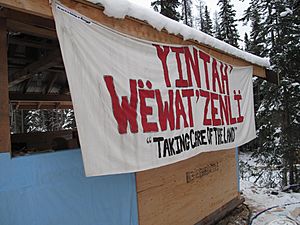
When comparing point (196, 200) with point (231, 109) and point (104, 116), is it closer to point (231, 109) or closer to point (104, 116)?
point (231, 109)

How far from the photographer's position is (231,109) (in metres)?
5.01

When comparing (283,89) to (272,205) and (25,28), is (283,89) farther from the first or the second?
(25,28)

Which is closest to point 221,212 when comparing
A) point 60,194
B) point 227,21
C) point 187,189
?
point 187,189

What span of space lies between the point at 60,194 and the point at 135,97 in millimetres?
1241

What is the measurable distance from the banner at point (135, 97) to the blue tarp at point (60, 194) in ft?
2.18

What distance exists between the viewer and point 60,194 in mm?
2945

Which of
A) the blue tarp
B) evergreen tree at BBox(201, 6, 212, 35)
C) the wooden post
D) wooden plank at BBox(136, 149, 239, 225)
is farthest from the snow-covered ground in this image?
evergreen tree at BBox(201, 6, 212, 35)

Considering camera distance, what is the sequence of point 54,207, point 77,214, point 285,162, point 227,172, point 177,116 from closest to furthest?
point 54,207, point 77,214, point 177,116, point 227,172, point 285,162

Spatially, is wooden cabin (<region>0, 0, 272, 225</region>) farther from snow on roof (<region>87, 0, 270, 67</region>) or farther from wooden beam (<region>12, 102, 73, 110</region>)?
wooden beam (<region>12, 102, 73, 110</region>)

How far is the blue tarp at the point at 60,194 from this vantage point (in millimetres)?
2566

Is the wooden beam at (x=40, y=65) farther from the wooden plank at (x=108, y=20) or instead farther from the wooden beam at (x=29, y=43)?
the wooden plank at (x=108, y=20)

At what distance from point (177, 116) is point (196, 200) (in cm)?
207

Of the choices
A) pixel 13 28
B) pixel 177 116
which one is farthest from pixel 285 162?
pixel 13 28

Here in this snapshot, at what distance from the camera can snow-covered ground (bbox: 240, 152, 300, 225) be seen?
211 inches
